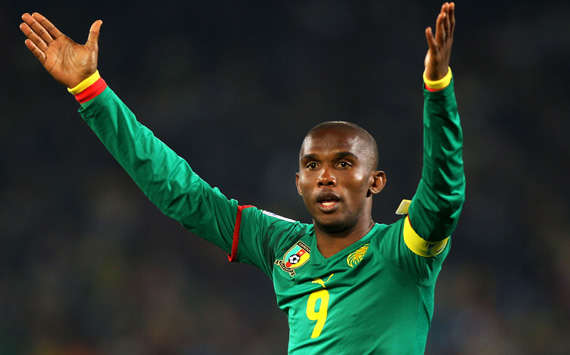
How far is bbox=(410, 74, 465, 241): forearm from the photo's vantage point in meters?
2.00

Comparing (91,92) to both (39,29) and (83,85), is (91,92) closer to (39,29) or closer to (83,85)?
(83,85)

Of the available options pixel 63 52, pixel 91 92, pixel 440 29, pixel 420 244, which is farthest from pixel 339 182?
pixel 63 52

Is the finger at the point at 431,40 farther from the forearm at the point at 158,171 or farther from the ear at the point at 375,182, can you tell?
the forearm at the point at 158,171

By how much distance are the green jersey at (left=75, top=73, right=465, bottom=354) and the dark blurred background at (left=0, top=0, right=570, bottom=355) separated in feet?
10.7

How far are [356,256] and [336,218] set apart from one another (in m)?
0.14

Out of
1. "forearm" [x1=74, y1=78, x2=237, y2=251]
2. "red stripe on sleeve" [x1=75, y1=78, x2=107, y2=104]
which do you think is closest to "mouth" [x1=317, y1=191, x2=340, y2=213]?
"forearm" [x1=74, y1=78, x2=237, y2=251]

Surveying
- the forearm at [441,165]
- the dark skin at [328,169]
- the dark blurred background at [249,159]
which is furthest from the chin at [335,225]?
the dark blurred background at [249,159]

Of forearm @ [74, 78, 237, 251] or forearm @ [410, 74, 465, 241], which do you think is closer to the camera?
forearm @ [410, 74, 465, 241]

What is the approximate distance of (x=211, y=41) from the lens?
652 centimetres

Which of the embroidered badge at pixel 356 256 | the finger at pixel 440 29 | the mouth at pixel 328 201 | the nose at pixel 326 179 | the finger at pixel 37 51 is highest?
the finger at pixel 440 29

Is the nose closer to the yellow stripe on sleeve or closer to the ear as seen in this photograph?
the ear

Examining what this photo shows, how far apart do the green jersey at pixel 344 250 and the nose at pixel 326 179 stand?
0.78 feet

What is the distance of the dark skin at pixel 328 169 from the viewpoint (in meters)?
2.36

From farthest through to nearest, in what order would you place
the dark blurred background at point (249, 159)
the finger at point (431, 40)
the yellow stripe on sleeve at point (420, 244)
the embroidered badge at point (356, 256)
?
1. the dark blurred background at point (249, 159)
2. the embroidered badge at point (356, 256)
3. the yellow stripe on sleeve at point (420, 244)
4. the finger at point (431, 40)
